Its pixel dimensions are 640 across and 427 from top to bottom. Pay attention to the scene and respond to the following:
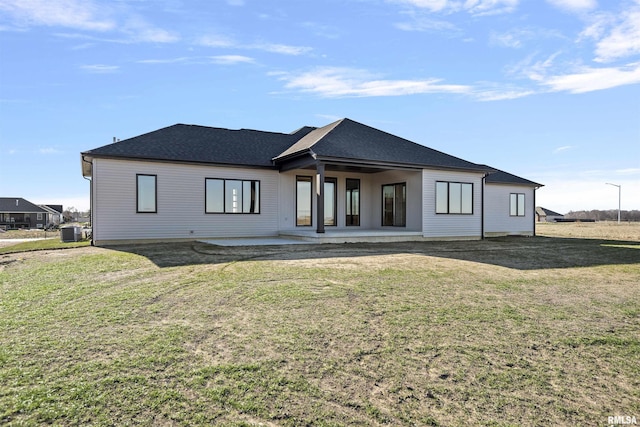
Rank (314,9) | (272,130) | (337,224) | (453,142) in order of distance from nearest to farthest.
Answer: (314,9) → (337,224) → (272,130) → (453,142)

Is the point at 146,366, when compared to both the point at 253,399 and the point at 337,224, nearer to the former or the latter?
the point at 253,399

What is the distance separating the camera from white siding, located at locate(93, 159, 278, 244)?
491 inches

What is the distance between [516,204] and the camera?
803 inches

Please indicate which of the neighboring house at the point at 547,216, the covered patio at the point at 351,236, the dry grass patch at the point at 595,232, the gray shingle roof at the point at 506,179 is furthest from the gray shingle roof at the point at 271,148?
the neighboring house at the point at 547,216

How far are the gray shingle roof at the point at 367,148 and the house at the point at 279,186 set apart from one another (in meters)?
0.06

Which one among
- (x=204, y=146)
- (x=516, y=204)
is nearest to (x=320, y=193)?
(x=204, y=146)

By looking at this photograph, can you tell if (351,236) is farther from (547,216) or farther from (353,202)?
(547,216)

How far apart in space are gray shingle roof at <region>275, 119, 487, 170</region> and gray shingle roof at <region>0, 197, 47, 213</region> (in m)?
60.2

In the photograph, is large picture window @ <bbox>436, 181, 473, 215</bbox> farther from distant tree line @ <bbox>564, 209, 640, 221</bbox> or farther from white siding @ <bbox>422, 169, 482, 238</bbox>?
distant tree line @ <bbox>564, 209, 640, 221</bbox>

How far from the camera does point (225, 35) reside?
11500 mm

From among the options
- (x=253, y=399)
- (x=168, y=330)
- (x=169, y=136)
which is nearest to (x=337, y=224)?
(x=169, y=136)

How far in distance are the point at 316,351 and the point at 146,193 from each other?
469 inches

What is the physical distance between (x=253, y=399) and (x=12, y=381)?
1.68m

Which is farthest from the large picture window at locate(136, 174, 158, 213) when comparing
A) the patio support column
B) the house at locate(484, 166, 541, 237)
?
the house at locate(484, 166, 541, 237)
